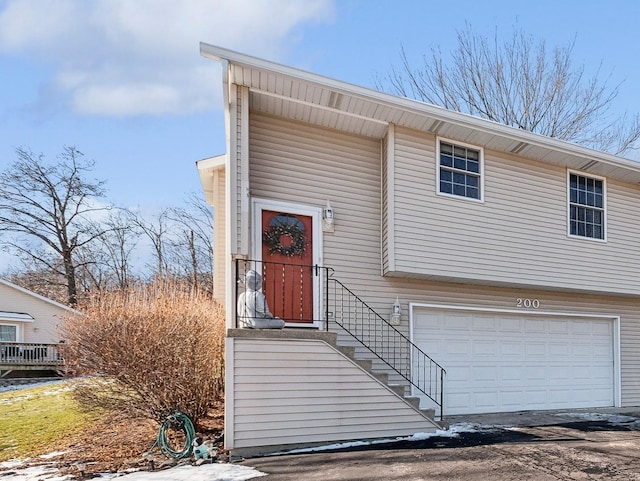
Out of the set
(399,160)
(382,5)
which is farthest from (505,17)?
(399,160)

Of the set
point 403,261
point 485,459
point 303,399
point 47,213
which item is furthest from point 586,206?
point 47,213

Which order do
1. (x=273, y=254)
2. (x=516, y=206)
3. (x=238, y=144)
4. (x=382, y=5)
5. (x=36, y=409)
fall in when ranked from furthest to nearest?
(x=382, y=5) → (x=36, y=409) → (x=516, y=206) → (x=273, y=254) → (x=238, y=144)

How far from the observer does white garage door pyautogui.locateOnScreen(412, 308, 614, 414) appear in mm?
8930

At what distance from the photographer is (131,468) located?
19.2ft

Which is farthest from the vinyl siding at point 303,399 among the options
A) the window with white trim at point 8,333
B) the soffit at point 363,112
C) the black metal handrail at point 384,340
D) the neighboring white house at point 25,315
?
the window with white trim at point 8,333

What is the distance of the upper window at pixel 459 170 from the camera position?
8.66 meters

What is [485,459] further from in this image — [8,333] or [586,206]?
[8,333]

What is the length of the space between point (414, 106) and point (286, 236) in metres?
3.02

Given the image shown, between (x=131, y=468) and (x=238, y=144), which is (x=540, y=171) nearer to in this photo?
(x=238, y=144)

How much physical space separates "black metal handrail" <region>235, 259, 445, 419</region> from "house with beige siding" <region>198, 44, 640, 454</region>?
2cm

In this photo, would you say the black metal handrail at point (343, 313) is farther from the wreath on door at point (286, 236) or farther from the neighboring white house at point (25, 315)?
the neighboring white house at point (25, 315)

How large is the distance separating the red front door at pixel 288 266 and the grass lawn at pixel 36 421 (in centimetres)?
392

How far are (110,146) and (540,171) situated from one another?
2391 cm

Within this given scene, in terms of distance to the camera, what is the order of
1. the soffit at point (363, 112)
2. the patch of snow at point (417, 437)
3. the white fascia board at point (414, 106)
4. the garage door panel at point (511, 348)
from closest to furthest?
the patch of snow at point (417, 437)
the white fascia board at point (414, 106)
the soffit at point (363, 112)
the garage door panel at point (511, 348)
